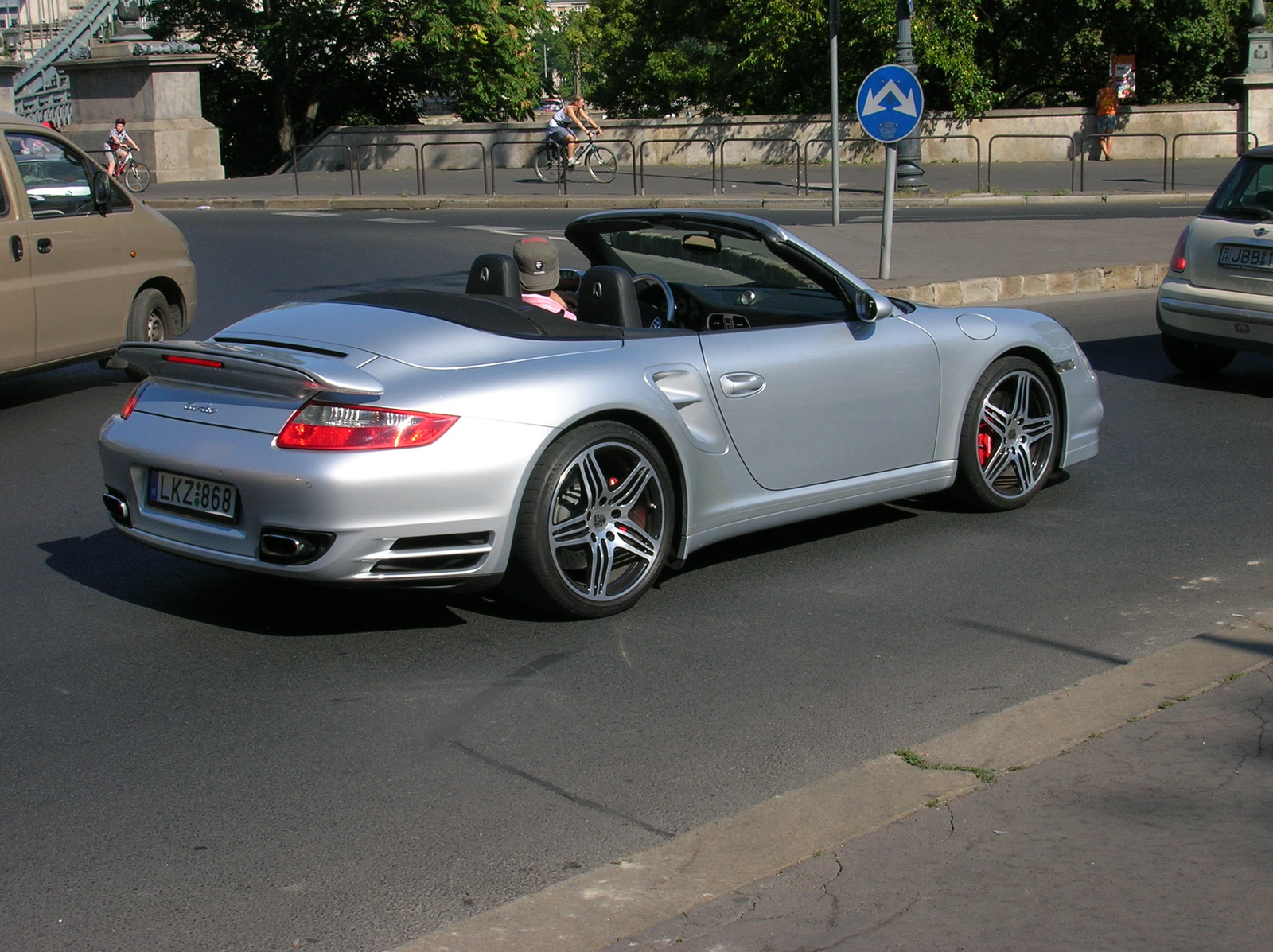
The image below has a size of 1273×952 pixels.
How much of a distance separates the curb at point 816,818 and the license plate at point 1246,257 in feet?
17.3

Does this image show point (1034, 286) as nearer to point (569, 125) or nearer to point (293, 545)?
point (293, 545)

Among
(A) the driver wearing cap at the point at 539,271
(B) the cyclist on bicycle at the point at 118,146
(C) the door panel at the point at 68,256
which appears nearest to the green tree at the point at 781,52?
(B) the cyclist on bicycle at the point at 118,146

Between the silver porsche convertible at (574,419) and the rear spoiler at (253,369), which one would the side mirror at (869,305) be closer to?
the silver porsche convertible at (574,419)

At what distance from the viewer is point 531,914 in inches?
122

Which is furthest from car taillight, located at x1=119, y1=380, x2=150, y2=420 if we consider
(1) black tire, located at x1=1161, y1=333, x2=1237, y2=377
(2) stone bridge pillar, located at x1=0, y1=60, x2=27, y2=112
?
(2) stone bridge pillar, located at x1=0, y1=60, x2=27, y2=112

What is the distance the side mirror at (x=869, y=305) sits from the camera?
583 centimetres

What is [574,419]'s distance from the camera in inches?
192

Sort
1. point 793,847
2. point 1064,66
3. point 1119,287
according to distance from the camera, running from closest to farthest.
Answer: point 793,847
point 1119,287
point 1064,66

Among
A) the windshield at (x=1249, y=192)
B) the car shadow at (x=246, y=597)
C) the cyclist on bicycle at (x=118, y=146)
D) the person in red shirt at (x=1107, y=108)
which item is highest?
the person in red shirt at (x=1107, y=108)

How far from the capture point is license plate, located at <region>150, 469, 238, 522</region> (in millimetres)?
4723

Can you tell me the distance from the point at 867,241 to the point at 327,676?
14.3 metres

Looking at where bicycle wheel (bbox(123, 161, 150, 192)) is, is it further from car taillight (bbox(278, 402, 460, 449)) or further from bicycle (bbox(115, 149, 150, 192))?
car taillight (bbox(278, 402, 460, 449))

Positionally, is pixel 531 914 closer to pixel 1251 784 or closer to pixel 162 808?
pixel 162 808

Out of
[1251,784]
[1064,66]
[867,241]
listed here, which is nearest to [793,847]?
[1251,784]
